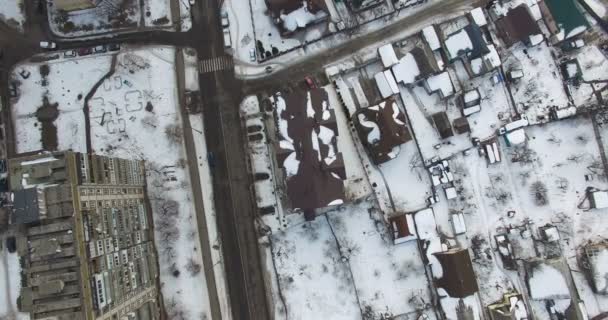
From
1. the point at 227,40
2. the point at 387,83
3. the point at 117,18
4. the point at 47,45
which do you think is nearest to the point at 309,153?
the point at 387,83

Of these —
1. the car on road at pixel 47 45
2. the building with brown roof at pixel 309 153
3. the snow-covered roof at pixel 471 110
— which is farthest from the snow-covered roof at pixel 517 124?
the car on road at pixel 47 45

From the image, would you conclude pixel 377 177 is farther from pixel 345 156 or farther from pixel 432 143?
pixel 432 143

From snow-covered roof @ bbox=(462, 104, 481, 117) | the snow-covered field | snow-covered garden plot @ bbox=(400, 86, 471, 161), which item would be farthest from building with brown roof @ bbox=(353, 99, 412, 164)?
snow-covered roof @ bbox=(462, 104, 481, 117)

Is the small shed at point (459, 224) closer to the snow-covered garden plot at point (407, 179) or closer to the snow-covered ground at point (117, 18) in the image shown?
the snow-covered garden plot at point (407, 179)

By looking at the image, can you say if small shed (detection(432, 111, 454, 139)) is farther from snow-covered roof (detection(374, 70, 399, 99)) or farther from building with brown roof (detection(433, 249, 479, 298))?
building with brown roof (detection(433, 249, 479, 298))

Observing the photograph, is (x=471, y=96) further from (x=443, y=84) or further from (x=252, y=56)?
(x=252, y=56)

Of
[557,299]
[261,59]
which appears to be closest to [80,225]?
[261,59]
